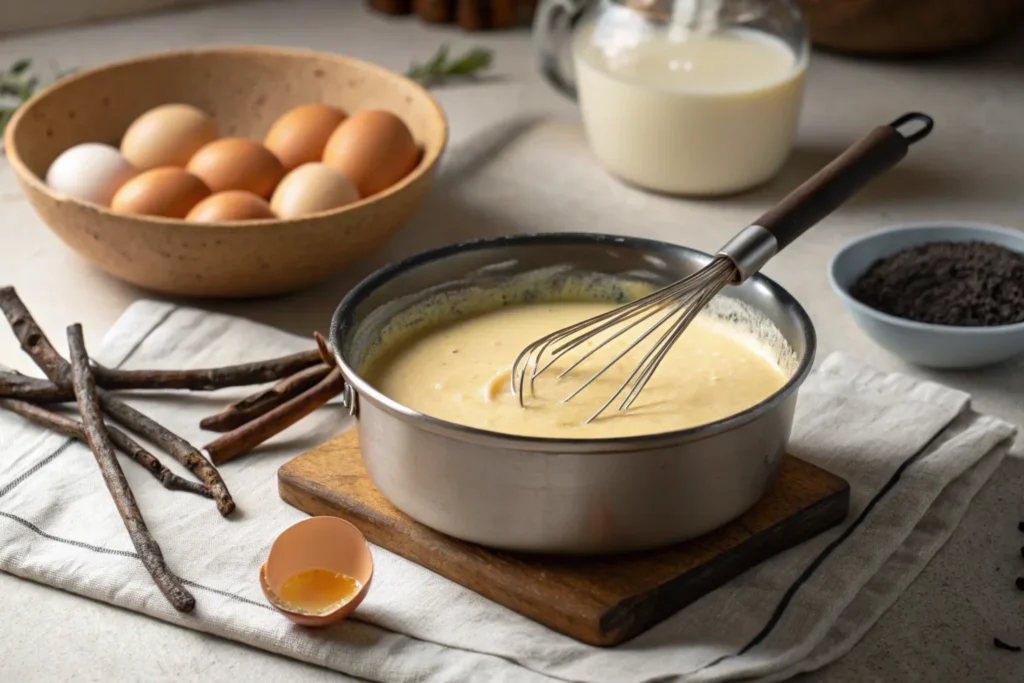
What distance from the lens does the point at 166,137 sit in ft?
4.80

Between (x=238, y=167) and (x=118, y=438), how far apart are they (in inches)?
15.6

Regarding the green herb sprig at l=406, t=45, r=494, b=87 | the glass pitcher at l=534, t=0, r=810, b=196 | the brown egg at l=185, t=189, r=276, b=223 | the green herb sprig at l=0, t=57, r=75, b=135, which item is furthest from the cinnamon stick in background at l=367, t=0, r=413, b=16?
the brown egg at l=185, t=189, r=276, b=223

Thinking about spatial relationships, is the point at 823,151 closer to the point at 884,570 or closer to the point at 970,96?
the point at 970,96

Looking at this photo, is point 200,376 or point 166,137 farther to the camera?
point 166,137

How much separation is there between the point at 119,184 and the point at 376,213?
301 mm

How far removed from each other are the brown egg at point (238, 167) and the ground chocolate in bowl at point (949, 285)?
A: 0.63 meters

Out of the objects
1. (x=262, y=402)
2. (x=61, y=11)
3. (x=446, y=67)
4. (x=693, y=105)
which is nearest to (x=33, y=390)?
(x=262, y=402)

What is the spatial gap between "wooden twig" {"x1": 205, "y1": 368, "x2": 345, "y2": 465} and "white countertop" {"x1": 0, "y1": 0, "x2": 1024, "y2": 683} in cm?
18

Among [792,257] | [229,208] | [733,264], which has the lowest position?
[792,257]

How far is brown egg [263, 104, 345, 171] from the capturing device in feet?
4.77

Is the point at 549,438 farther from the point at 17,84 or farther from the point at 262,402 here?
the point at 17,84

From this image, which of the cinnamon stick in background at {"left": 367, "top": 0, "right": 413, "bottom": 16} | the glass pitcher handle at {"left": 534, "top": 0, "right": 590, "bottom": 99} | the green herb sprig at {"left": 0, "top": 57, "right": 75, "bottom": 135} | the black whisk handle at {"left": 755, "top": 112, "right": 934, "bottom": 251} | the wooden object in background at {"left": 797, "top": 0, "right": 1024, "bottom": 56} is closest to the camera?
the black whisk handle at {"left": 755, "top": 112, "right": 934, "bottom": 251}

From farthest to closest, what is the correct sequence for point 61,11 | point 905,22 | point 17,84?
point 61,11 < point 905,22 < point 17,84

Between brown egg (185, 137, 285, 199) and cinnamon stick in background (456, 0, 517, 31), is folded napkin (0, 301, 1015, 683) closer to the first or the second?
brown egg (185, 137, 285, 199)
